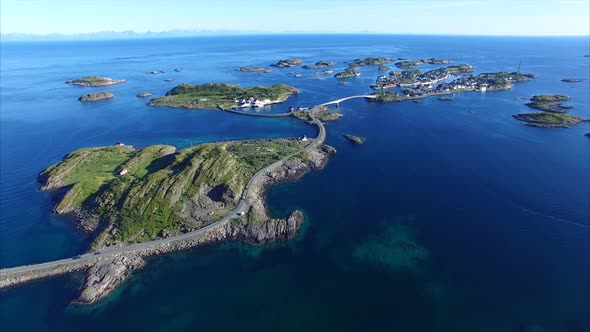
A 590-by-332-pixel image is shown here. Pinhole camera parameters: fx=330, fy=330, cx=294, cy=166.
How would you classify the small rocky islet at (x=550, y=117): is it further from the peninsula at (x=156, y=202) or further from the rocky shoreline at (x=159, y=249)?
the rocky shoreline at (x=159, y=249)

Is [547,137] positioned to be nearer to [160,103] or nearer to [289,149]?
[289,149]

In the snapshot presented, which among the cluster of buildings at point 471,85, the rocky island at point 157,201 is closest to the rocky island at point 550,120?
the cluster of buildings at point 471,85

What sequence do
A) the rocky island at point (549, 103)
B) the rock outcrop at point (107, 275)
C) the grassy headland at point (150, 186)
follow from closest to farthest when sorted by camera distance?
1. the rock outcrop at point (107, 275)
2. the grassy headland at point (150, 186)
3. the rocky island at point (549, 103)

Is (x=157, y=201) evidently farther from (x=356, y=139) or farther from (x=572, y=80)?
(x=572, y=80)

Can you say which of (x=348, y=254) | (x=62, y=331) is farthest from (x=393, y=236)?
(x=62, y=331)

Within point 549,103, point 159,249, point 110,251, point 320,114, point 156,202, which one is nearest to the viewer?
point 110,251

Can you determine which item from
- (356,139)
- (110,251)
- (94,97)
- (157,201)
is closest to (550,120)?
(356,139)
